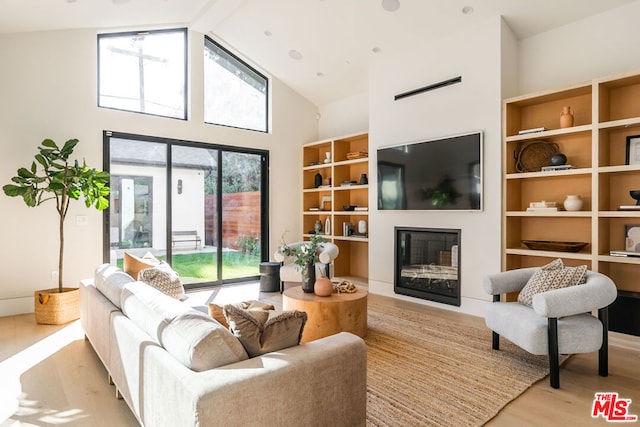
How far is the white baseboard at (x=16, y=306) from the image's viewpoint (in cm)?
431

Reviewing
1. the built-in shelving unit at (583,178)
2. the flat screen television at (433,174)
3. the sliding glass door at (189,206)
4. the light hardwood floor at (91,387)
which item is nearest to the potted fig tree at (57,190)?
the light hardwood floor at (91,387)

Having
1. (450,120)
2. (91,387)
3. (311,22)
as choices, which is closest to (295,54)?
(311,22)

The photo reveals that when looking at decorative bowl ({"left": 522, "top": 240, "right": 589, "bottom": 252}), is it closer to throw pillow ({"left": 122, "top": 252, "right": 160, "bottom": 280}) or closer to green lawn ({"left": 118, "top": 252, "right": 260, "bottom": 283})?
throw pillow ({"left": 122, "top": 252, "right": 160, "bottom": 280})

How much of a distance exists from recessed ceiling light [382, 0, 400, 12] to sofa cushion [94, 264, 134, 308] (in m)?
3.94

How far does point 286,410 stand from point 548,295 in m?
2.03

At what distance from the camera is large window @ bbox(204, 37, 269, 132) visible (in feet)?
19.4

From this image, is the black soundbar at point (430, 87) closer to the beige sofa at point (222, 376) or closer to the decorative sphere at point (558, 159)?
the decorative sphere at point (558, 159)

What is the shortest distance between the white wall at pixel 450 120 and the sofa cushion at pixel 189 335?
3.47m

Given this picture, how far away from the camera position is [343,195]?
21.1ft

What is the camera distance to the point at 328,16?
4.79 m

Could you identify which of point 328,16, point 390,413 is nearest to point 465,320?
point 390,413

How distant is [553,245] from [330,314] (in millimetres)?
2405

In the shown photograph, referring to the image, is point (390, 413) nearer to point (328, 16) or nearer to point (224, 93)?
point (328, 16)

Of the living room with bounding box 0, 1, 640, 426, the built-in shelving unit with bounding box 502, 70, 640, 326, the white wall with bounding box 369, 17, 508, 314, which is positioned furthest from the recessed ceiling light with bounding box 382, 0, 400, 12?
the built-in shelving unit with bounding box 502, 70, 640, 326
